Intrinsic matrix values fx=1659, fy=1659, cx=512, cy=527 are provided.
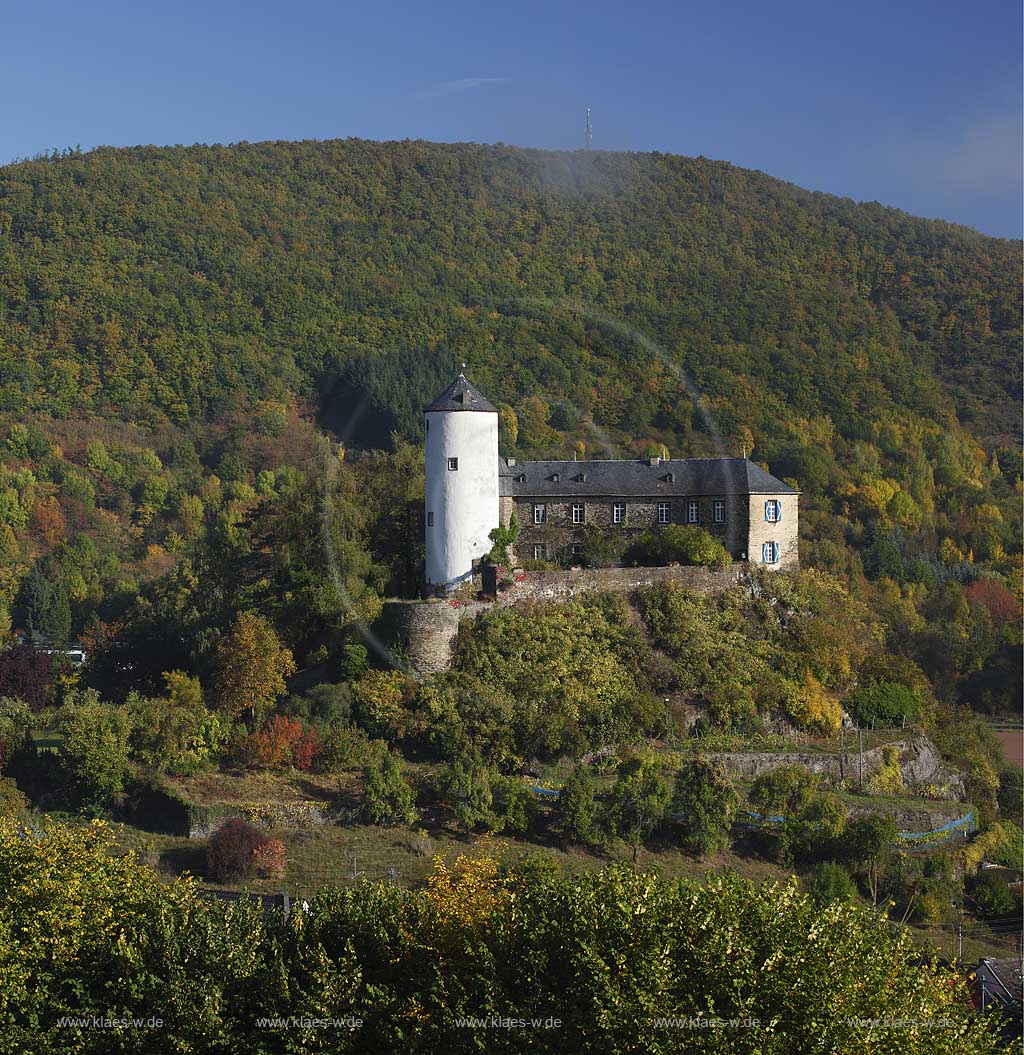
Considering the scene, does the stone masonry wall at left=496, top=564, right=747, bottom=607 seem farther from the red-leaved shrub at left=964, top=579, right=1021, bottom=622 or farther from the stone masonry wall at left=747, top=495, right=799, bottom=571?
the red-leaved shrub at left=964, top=579, right=1021, bottom=622

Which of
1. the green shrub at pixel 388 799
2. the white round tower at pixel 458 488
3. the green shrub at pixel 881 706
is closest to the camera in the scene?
the green shrub at pixel 388 799

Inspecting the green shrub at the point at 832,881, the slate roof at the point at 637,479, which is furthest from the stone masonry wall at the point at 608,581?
the green shrub at the point at 832,881

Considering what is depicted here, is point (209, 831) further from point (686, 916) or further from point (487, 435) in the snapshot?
point (686, 916)

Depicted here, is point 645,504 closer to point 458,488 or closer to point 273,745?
point 458,488

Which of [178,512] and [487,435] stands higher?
[487,435]

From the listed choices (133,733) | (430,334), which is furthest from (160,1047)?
(430,334)

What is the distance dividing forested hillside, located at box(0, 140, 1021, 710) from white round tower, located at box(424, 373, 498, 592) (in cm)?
1903

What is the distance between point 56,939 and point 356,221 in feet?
281

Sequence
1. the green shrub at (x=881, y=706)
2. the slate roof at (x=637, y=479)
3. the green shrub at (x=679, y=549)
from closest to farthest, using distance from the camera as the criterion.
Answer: the green shrub at (x=881, y=706) → the green shrub at (x=679, y=549) → the slate roof at (x=637, y=479)

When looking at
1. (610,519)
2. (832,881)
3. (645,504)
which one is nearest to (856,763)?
(832,881)

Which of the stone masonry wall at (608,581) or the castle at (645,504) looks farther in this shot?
the castle at (645,504)

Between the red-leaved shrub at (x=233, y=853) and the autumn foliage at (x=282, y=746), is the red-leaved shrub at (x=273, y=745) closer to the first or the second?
the autumn foliage at (x=282, y=746)

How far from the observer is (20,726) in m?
42.2

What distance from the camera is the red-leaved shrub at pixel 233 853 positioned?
35.8 m
